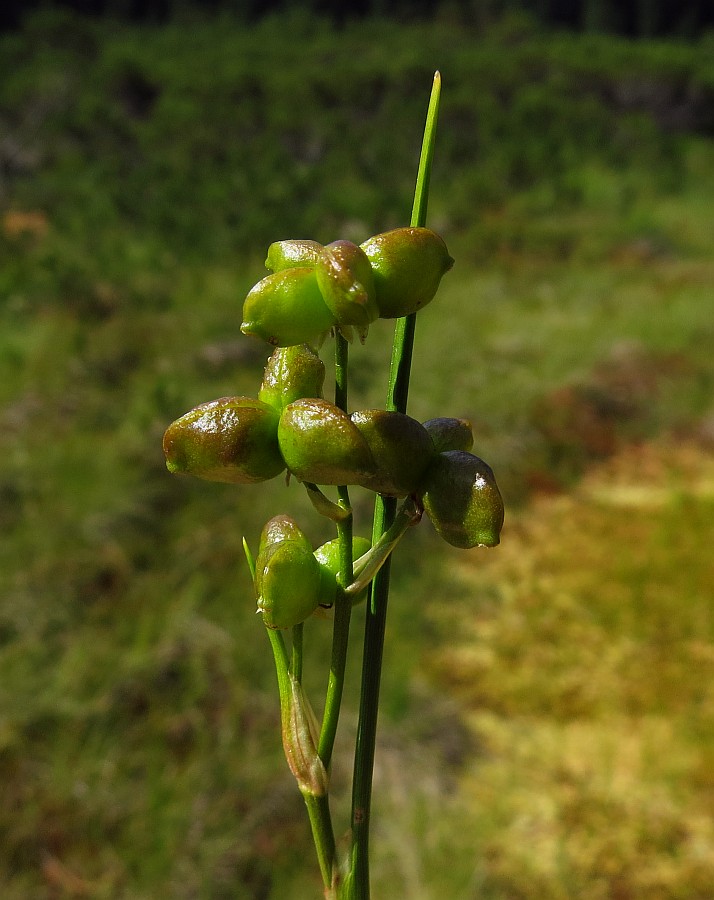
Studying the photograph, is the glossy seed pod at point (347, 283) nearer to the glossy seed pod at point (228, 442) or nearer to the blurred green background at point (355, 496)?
the glossy seed pod at point (228, 442)

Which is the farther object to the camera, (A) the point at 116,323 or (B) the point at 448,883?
(A) the point at 116,323

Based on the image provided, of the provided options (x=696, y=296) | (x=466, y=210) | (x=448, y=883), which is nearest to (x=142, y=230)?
(x=466, y=210)

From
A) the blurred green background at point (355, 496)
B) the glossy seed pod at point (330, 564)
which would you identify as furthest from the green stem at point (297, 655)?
the blurred green background at point (355, 496)

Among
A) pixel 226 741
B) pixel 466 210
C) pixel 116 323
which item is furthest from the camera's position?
pixel 466 210

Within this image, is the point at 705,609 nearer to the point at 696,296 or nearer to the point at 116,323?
the point at 116,323

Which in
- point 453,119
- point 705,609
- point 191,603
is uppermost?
point 453,119

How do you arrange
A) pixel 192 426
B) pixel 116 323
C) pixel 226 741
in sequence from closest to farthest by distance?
pixel 192 426 → pixel 226 741 → pixel 116 323

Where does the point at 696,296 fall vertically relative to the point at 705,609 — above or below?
above
